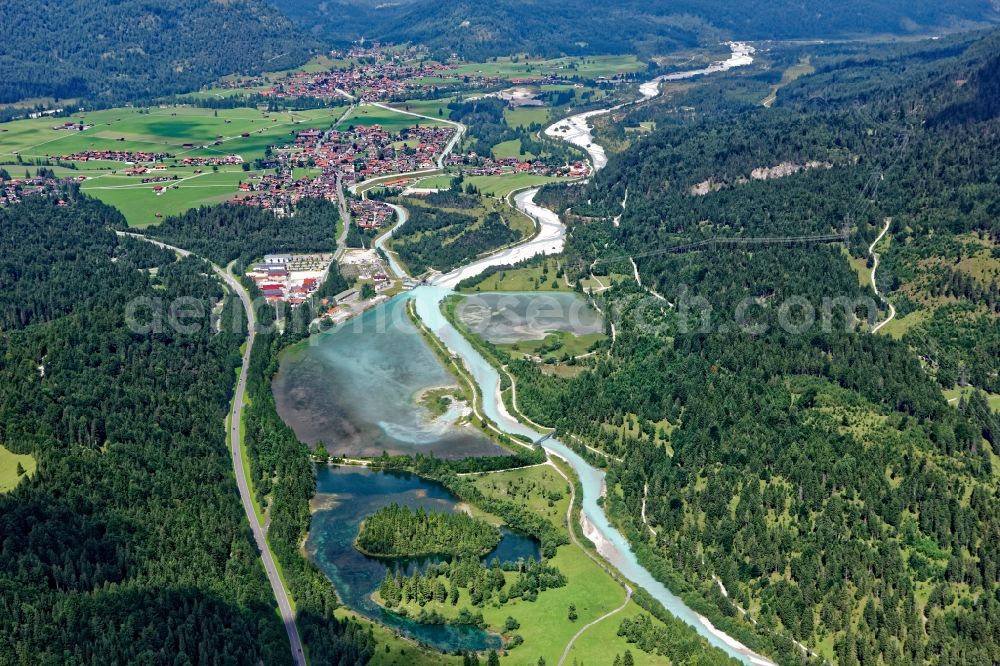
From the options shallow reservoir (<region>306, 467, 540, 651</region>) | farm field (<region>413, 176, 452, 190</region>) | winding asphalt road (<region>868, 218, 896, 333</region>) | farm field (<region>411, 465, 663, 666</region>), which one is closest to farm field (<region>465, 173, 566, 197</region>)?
farm field (<region>413, 176, 452, 190</region>)

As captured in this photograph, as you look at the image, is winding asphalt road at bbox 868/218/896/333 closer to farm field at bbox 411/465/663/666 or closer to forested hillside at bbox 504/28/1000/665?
forested hillside at bbox 504/28/1000/665

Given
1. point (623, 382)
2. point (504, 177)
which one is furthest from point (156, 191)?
point (623, 382)

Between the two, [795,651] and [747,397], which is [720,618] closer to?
[795,651]

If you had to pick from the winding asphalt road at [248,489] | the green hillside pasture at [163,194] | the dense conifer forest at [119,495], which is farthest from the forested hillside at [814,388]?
the green hillside pasture at [163,194]

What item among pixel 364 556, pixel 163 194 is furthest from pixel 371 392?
pixel 163 194

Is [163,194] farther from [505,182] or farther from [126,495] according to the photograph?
[126,495]

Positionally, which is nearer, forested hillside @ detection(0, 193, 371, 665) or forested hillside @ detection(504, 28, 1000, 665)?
forested hillside @ detection(0, 193, 371, 665)
